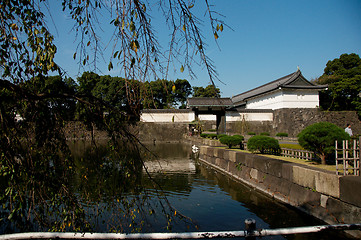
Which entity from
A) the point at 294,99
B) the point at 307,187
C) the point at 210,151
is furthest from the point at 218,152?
the point at 294,99

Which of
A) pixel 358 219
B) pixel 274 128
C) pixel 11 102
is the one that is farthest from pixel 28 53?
pixel 274 128

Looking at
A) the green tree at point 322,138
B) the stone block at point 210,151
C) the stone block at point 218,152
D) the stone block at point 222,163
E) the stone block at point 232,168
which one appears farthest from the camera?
the stone block at point 210,151

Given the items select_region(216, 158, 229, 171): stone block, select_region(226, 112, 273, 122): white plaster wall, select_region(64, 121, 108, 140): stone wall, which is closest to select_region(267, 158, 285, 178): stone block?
select_region(216, 158, 229, 171): stone block

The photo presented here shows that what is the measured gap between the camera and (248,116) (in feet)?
94.9

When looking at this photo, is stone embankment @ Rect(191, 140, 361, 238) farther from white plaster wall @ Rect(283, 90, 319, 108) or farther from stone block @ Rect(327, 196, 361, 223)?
white plaster wall @ Rect(283, 90, 319, 108)

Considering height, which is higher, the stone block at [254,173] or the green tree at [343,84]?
the green tree at [343,84]

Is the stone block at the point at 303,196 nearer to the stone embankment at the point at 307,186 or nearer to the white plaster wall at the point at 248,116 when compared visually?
the stone embankment at the point at 307,186

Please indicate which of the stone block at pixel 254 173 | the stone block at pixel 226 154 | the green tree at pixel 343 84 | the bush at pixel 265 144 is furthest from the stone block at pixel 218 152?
the green tree at pixel 343 84

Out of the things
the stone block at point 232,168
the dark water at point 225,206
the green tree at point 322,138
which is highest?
the green tree at point 322,138

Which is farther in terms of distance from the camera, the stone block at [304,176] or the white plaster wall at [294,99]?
the white plaster wall at [294,99]

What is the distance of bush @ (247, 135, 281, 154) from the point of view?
9555 millimetres

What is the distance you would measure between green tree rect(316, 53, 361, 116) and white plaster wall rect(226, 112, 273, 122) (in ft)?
22.5

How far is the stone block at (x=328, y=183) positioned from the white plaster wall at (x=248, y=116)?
23780 millimetres

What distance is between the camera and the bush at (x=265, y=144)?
955 centimetres
